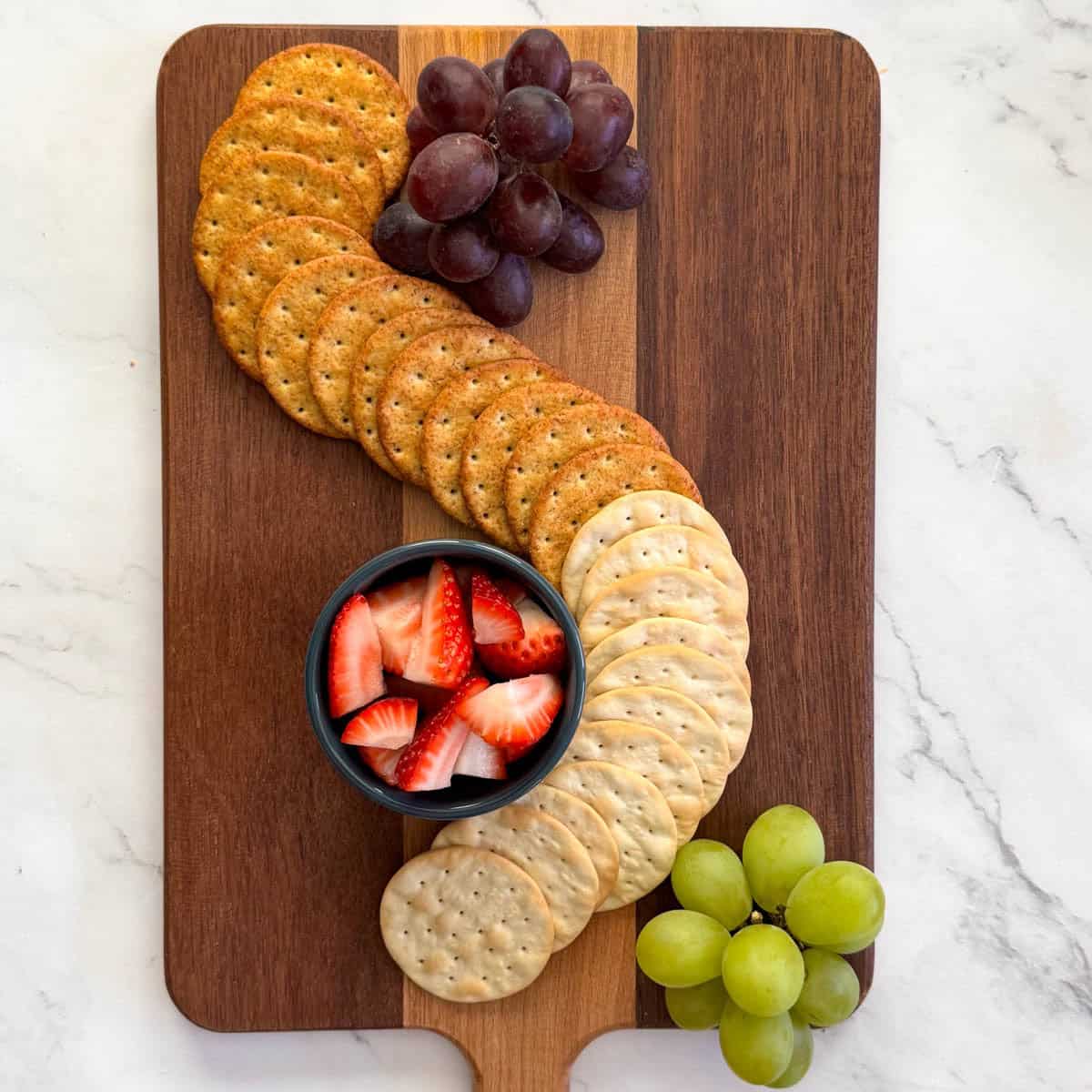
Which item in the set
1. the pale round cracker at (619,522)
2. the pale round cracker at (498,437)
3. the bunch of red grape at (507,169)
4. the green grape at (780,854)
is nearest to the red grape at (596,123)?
the bunch of red grape at (507,169)

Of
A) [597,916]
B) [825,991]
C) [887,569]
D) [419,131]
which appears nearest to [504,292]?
[419,131]

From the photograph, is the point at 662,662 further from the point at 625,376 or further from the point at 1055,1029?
the point at 1055,1029

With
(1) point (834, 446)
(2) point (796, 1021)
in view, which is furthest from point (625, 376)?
(2) point (796, 1021)

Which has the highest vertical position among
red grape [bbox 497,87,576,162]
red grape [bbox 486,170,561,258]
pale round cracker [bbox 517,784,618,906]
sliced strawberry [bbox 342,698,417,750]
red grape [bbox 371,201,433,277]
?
red grape [bbox 497,87,576,162]

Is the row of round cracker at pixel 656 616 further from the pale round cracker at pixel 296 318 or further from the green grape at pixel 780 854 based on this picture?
the pale round cracker at pixel 296 318

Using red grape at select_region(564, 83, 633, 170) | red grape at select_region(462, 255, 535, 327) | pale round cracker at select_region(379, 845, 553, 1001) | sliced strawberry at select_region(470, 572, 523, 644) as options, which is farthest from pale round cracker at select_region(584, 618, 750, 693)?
red grape at select_region(564, 83, 633, 170)

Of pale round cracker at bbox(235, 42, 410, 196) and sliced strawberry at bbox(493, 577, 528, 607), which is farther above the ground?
pale round cracker at bbox(235, 42, 410, 196)

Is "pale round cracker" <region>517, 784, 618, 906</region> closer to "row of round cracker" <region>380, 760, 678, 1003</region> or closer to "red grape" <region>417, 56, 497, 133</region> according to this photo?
"row of round cracker" <region>380, 760, 678, 1003</region>

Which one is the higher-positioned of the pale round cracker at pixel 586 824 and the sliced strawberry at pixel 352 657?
the sliced strawberry at pixel 352 657
